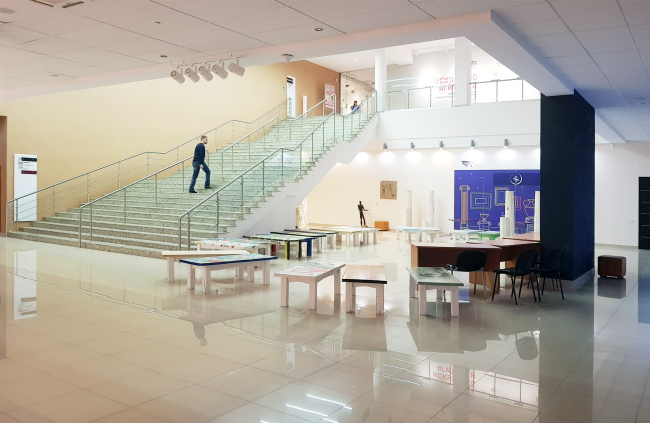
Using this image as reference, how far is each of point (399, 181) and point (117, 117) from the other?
1059 cm

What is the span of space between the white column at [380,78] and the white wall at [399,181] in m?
2.12

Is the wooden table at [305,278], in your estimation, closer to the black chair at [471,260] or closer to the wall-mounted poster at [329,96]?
the black chair at [471,260]

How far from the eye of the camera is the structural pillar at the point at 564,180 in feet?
30.8

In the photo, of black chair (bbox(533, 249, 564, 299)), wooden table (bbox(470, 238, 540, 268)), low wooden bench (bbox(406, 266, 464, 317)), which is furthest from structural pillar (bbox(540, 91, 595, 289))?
low wooden bench (bbox(406, 266, 464, 317))

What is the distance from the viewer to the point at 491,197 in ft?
63.8

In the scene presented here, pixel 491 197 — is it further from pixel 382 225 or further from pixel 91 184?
pixel 91 184

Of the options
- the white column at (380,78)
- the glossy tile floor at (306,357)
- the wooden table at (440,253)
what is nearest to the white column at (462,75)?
the white column at (380,78)

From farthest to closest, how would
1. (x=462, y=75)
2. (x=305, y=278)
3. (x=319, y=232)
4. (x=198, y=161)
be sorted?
(x=462, y=75) → (x=198, y=161) → (x=319, y=232) → (x=305, y=278)

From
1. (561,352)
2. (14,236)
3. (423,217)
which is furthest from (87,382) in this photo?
(423,217)

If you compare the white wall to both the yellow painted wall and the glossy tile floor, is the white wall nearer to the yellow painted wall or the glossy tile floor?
the yellow painted wall

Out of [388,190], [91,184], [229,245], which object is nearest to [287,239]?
[229,245]

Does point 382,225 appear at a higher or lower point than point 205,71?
lower

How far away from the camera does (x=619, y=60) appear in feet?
24.8

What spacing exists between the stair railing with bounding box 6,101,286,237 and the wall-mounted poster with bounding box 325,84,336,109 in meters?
7.26
